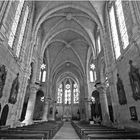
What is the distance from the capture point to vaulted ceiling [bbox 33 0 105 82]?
13.4 m

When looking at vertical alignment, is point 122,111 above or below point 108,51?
below

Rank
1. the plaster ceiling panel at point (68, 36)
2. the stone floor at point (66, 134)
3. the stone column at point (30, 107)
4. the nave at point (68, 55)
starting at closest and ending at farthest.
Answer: the nave at point (68, 55), the stone floor at point (66, 134), the stone column at point (30, 107), the plaster ceiling panel at point (68, 36)

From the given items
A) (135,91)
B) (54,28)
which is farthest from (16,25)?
(135,91)

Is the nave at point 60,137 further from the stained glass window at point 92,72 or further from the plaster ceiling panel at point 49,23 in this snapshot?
the stained glass window at point 92,72

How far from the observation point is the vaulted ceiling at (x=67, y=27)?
43.8ft

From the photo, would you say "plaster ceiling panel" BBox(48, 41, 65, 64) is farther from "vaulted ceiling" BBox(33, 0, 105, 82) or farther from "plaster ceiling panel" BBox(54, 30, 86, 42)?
"plaster ceiling panel" BBox(54, 30, 86, 42)

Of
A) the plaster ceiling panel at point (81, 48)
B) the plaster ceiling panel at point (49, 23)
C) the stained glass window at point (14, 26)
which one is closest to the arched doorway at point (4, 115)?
the stained glass window at point (14, 26)

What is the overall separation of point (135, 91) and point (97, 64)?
943 cm

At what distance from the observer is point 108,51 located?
37.0ft

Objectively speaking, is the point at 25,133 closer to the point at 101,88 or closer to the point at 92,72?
the point at 101,88

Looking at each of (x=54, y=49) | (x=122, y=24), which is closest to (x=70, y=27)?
(x=54, y=49)

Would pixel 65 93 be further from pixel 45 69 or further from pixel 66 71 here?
pixel 45 69

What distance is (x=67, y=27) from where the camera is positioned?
18.4 m

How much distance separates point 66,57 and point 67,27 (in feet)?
30.2
